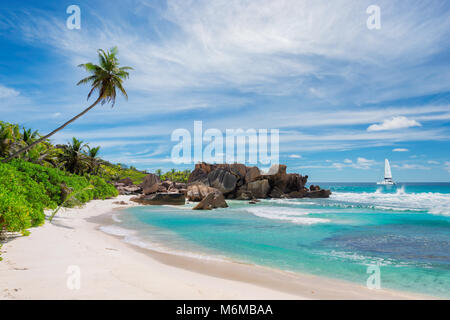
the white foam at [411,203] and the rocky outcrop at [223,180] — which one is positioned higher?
the rocky outcrop at [223,180]

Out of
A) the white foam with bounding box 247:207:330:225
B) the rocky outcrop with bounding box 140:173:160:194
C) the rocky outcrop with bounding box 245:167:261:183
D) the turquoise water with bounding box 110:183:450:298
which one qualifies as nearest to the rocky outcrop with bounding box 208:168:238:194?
the rocky outcrop with bounding box 245:167:261:183

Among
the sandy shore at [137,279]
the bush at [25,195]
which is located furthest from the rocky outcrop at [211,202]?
the sandy shore at [137,279]

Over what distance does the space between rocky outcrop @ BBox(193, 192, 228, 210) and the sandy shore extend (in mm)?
21423

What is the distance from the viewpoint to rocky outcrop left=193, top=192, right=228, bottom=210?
30844 millimetres

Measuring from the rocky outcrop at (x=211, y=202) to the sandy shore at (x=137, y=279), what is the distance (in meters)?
21.4

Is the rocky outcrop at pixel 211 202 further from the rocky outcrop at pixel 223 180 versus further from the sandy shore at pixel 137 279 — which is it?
the sandy shore at pixel 137 279

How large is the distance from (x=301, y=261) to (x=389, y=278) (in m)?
2.78

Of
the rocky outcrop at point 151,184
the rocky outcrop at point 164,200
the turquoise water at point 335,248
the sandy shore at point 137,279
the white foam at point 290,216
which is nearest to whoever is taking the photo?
the sandy shore at point 137,279

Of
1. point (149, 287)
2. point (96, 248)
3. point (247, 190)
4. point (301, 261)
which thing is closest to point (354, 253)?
point (301, 261)

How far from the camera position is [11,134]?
24938 mm

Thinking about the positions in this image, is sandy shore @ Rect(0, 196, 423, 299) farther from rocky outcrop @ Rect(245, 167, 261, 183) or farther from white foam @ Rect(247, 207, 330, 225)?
rocky outcrop @ Rect(245, 167, 261, 183)

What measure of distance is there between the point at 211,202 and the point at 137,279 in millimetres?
26235

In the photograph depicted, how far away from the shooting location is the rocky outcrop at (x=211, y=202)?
3084cm

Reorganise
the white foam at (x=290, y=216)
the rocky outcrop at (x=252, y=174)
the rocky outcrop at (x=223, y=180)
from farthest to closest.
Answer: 1. the rocky outcrop at (x=252, y=174)
2. the rocky outcrop at (x=223, y=180)
3. the white foam at (x=290, y=216)
